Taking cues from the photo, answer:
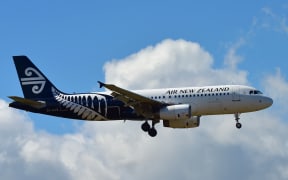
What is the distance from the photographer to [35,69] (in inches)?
3376

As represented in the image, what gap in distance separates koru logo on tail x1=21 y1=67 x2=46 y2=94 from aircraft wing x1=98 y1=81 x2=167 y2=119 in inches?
448

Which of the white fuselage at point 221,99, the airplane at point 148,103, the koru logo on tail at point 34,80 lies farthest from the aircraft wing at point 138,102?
the koru logo on tail at point 34,80

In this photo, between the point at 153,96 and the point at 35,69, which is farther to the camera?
the point at 35,69

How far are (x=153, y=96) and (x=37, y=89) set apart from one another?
42.8 feet

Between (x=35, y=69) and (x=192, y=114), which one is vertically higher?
(x=35, y=69)

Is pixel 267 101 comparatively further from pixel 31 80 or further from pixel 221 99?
pixel 31 80

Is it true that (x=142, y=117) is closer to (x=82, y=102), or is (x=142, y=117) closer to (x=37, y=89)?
(x=82, y=102)

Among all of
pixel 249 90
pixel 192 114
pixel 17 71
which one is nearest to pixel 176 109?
pixel 192 114

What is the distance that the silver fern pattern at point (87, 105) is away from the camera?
79000mm

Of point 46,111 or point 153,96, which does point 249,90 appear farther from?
point 46,111

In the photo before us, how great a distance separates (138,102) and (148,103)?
102cm

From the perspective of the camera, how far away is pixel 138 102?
76.7m

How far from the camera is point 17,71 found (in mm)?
85688

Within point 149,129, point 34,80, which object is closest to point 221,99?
point 149,129
